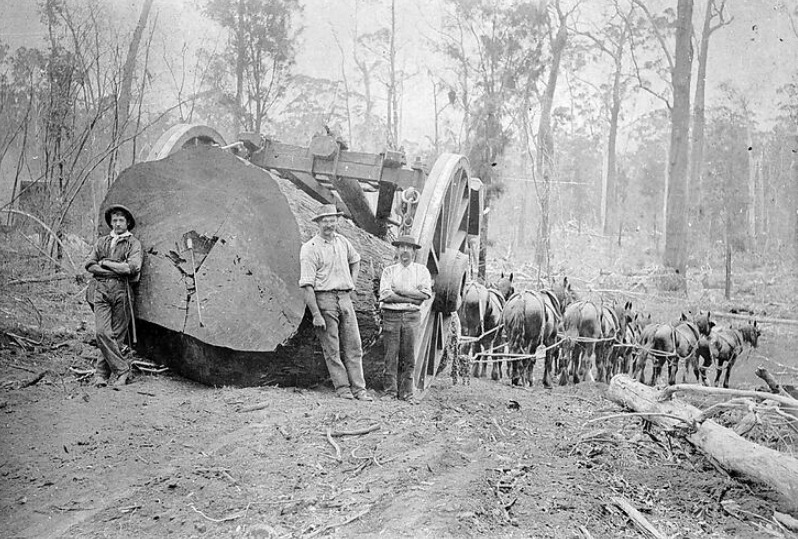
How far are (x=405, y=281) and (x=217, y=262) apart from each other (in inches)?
58.2

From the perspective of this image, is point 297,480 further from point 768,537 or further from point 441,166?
point 441,166

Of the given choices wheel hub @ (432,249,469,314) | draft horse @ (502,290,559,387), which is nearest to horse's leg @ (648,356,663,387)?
draft horse @ (502,290,559,387)

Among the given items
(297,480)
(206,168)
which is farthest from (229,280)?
Result: (297,480)

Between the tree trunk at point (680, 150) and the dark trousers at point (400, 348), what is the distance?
36.3 feet

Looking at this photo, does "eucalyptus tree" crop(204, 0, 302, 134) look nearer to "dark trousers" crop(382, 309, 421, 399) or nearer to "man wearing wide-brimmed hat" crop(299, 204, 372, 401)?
"man wearing wide-brimmed hat" crop(299, 204, 372, 401)

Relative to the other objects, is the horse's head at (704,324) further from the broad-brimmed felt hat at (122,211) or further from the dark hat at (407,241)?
the broad-brimmed felt hat at (122,211)

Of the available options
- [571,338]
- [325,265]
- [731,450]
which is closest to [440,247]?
[325,265]

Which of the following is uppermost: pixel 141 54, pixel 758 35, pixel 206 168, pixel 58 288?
pixel 758 35

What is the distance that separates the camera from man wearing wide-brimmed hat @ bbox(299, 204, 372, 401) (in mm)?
4586

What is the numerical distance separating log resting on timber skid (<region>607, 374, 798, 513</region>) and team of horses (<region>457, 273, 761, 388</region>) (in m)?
4.31

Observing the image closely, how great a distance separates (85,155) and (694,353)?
9.46 metres

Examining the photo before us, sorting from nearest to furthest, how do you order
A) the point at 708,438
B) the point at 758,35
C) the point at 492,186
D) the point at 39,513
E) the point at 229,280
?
the point at 39,513 < the point at 708,438 < the point at 229,280 < the point at 758,35 < the point at 492,186

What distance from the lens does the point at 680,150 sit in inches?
624

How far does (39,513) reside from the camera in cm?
286
